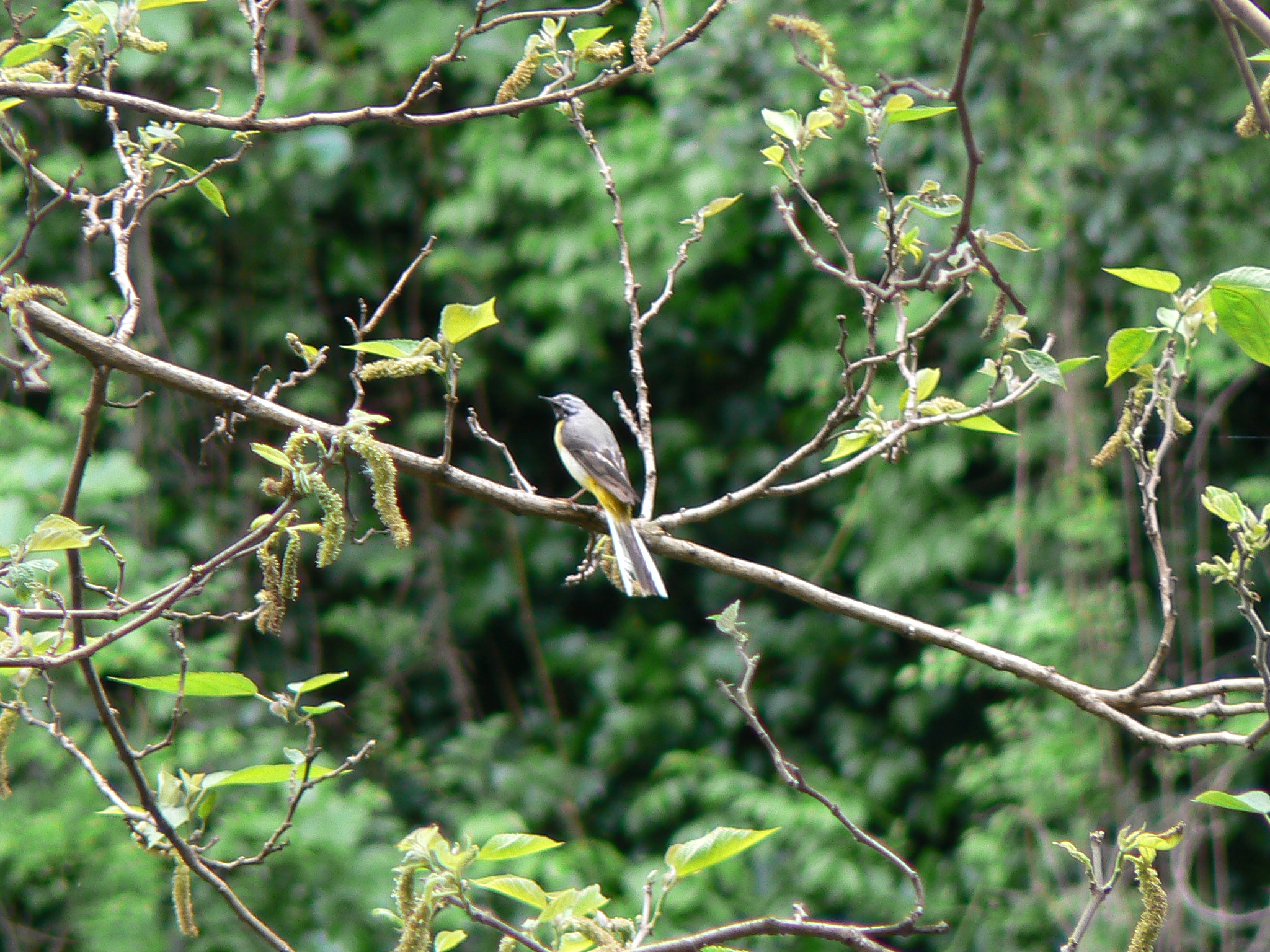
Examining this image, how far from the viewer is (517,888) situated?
1469mm

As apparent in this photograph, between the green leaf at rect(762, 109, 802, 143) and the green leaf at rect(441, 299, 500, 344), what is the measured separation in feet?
2.38

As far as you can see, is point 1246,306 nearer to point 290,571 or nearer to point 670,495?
point 290,571

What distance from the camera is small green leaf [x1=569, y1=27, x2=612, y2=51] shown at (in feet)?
5.66

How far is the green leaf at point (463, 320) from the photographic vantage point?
1422 mm

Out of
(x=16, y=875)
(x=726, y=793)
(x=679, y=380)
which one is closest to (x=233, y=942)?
(x=16, y=875)

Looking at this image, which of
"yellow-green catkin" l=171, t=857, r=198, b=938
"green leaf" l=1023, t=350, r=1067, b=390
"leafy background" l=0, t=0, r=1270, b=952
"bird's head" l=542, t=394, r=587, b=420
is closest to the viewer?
"yellow-green catkin" l=171, t=857, r=198, b=938

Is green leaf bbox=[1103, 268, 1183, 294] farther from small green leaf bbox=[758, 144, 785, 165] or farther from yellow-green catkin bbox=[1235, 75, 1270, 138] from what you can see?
small green leaf bbox=[758, 144, 785, 165]

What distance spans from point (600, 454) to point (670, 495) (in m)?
2.80

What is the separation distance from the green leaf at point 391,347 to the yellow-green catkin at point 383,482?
139 mm

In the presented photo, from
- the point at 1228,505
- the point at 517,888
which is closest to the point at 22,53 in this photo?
the point at 517,888

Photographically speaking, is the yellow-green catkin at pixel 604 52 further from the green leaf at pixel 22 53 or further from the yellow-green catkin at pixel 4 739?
the yellow-green catkin at pixel 4 739

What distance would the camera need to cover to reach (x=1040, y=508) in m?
Result: 4.57

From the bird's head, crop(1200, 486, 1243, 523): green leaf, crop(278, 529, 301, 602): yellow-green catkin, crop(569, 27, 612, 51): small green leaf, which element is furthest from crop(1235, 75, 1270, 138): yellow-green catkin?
the bird's head

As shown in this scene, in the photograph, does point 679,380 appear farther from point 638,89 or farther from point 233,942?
point 233,942
